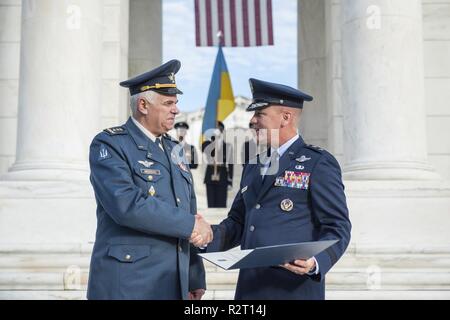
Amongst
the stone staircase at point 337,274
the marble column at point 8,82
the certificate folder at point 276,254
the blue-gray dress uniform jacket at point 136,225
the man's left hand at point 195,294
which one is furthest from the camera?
the marble column at point 8,82

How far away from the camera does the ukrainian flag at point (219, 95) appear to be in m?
22.3

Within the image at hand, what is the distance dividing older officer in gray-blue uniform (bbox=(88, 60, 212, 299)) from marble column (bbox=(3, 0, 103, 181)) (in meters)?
6.16

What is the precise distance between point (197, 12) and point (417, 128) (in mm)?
8778

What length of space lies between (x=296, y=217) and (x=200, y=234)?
2.57 ft

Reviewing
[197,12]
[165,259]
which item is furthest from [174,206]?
[197,12]

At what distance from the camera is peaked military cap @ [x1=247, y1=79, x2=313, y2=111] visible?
5.51 meters

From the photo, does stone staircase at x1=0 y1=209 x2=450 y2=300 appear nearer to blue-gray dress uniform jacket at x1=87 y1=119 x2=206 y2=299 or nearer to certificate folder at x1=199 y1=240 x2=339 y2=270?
blue-gray dress uniform jacket at x1=87 y1=119 x2=206 y2=299

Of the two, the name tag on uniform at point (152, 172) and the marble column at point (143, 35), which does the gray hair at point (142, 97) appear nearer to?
the name tag on uniform at point (152, 172)

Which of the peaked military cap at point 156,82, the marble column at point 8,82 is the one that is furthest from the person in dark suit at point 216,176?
the peaked military cap at point 156,82

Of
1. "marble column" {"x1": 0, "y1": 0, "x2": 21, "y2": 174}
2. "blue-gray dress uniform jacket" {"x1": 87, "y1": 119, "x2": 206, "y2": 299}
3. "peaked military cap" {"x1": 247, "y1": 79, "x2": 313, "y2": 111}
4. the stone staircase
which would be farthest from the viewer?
"marble column" {"x1": 0, "y1": 0, "x2": 21, "y2": 174}

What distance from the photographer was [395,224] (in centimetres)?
1098

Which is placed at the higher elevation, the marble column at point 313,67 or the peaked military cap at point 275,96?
the marble column at point 313,67

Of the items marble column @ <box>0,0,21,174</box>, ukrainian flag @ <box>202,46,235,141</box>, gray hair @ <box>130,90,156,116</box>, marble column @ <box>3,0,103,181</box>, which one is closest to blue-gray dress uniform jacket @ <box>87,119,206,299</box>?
gray hair @ <box>130,90,156,116</box>

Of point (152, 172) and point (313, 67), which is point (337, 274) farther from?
point (313, 67)
